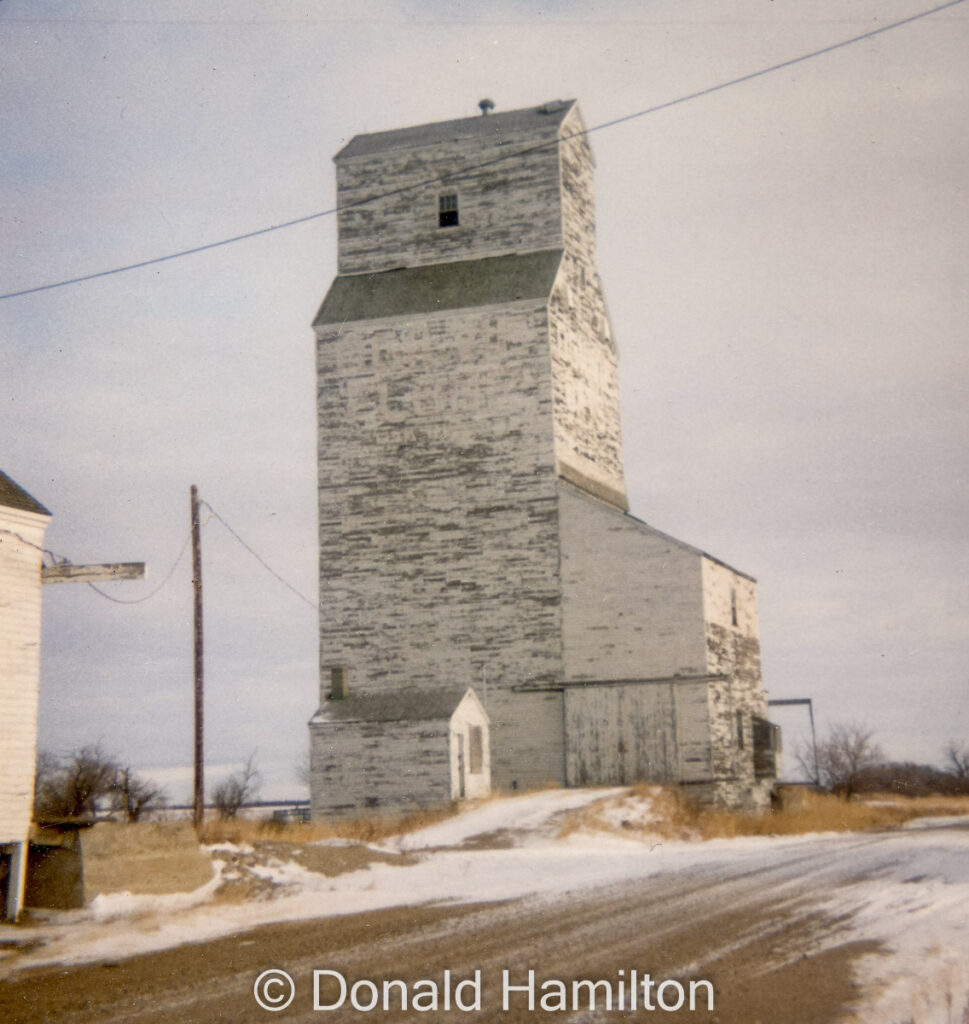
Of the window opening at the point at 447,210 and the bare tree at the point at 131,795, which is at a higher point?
the window opening at the point at 447,210

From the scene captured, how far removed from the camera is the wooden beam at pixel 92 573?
706 inches

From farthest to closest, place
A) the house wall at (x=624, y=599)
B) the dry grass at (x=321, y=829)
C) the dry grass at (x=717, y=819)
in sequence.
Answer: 1. the house wall at (x=624, y=599)
2. the dry grass at (x=717, y=819)
3. the dry grass at (x=321, y=829)

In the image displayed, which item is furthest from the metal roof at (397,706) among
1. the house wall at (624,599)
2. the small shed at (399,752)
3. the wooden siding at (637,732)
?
the house wall at (624,599)

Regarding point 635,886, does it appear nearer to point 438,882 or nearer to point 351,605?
point 438,882

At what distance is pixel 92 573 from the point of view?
18078mm

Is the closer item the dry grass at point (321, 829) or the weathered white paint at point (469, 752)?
the dry grass at point (321, 829)

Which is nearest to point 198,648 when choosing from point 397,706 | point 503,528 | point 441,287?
point 397,706

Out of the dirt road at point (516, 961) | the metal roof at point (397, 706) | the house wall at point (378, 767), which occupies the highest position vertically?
the metal roof at point (397, 706)

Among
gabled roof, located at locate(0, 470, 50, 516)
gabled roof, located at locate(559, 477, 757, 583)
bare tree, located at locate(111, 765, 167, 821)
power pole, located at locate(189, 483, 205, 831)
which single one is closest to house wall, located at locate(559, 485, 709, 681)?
gabled roof, located at locate(559, 477, 757, 583)

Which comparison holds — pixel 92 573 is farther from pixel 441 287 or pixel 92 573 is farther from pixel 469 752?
pixel 441 287

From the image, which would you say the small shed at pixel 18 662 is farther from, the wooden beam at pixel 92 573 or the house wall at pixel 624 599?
the house wall at pixel 624 599

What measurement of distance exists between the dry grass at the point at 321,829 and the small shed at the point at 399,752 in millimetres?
683

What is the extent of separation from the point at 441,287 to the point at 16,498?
19.0 m

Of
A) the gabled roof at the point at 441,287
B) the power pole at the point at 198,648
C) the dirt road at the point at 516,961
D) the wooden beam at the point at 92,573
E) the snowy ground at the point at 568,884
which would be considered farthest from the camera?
the gabled roof at the point at 441,287
